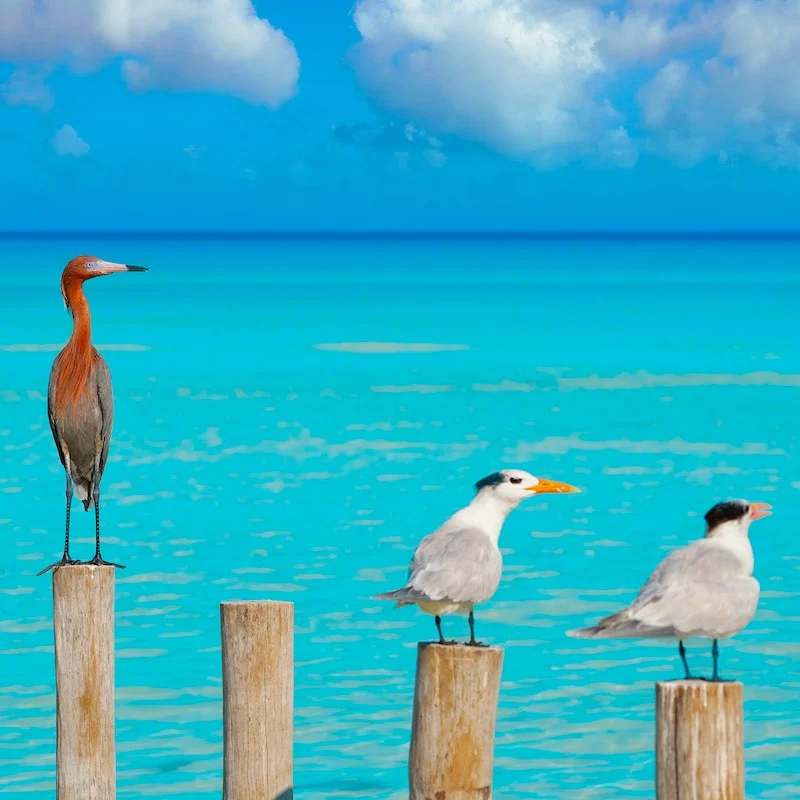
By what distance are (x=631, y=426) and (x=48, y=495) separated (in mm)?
9417

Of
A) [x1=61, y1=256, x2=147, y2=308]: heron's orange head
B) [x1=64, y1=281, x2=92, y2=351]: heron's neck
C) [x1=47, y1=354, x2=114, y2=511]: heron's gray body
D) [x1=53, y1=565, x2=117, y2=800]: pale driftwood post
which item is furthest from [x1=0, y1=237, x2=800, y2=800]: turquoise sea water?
[x1=61, y1=256, x2=147, y2=308]: heron's orange head

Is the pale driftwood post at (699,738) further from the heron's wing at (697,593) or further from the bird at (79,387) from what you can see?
the bird at (79,387)

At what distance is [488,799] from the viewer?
566cm

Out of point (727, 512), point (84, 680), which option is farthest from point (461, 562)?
point (84, 680)

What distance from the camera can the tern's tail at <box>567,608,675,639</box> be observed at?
510 cm

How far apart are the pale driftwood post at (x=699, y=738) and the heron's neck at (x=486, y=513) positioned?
1.73 m

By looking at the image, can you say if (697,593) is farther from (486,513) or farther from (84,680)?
(84,680)

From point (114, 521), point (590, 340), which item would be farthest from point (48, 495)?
point (590, 340)

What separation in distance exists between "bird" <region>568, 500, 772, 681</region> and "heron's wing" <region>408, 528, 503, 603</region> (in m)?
0.84

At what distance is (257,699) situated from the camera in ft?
20.6

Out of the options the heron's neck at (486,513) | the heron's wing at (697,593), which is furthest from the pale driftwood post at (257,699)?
the heron's wing at (697,593)

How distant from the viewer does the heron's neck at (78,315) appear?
27.8ft

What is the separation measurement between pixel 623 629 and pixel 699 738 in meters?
0.46

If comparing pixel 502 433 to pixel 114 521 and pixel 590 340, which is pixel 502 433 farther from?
pixel 590 340
